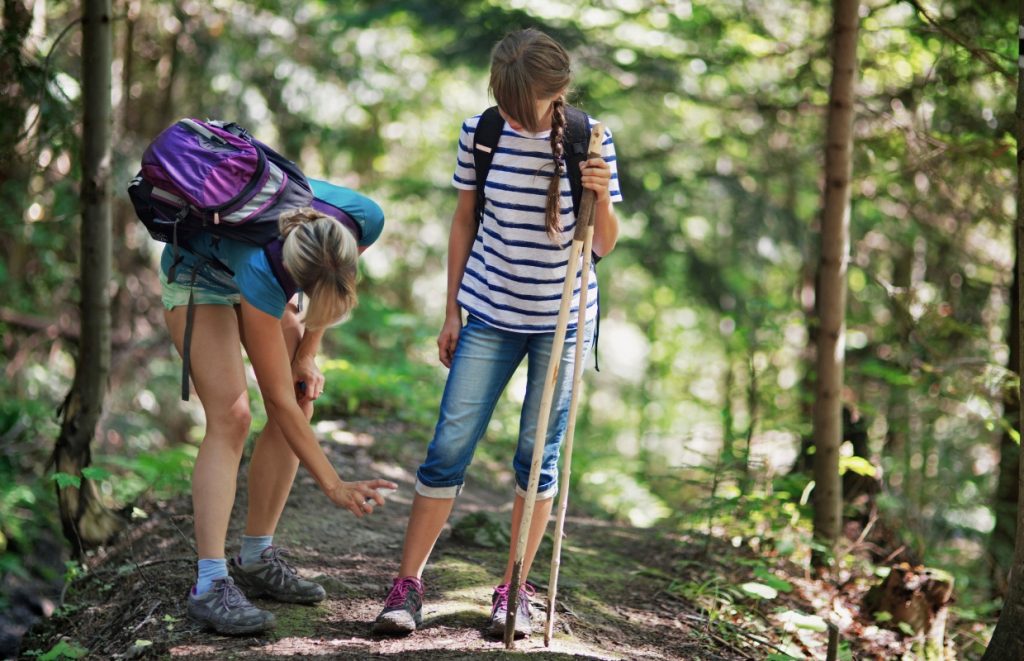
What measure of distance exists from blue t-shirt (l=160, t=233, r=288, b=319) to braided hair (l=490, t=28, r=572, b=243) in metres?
0.98

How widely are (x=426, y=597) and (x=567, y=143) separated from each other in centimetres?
194

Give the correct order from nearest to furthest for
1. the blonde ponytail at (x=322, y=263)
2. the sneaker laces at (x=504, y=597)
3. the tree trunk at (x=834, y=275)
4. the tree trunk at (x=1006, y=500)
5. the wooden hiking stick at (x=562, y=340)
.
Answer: the blonde ponytail at (x=322, y=263) < the wooden hiking stick at (x=562, y=340) < the sneaker laces at (x=504, y=597) < the tree trunk at (x=834, y=275) < the tree trunk at (x=1006, y=500)

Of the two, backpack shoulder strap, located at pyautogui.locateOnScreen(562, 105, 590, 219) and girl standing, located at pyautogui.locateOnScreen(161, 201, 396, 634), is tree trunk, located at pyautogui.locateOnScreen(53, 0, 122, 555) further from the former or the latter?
backpack shoulder strap, located at pyautogui.locateOnScreen(562, 105, 590, 219)

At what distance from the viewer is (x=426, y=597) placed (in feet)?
11.9

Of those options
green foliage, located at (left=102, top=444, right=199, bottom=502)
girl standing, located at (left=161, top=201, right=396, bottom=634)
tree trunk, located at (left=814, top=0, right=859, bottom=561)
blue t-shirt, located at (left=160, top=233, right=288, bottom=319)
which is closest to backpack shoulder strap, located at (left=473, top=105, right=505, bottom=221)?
girl standing, located at (left=161, top=201, right=396, bottom=634)

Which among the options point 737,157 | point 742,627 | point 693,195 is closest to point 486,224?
point 742,627

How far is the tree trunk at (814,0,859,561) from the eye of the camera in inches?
176

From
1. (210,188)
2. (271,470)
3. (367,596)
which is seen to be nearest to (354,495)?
(271,470)

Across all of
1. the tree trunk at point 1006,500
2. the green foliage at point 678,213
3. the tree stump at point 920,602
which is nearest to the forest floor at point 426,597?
the tree stump at point 920,602

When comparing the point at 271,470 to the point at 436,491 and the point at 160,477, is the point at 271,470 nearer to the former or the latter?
the point at 436,491

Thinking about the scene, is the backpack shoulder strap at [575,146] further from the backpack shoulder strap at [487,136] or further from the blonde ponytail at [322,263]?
the blonde ponytail at [322,263]

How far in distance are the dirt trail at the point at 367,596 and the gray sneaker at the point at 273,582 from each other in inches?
1.8

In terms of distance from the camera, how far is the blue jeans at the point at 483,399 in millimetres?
3139

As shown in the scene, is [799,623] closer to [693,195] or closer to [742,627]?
[742,627]
